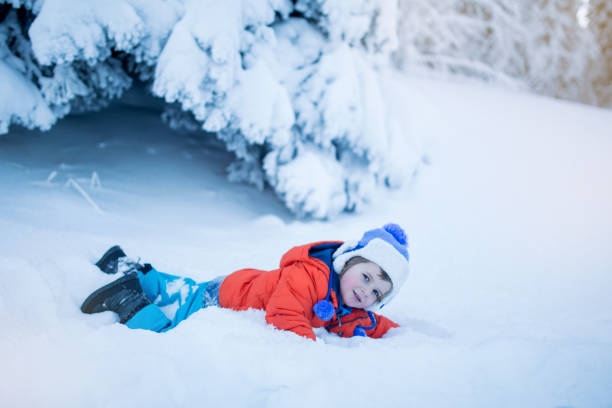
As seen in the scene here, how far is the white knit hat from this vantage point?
1.49 meters

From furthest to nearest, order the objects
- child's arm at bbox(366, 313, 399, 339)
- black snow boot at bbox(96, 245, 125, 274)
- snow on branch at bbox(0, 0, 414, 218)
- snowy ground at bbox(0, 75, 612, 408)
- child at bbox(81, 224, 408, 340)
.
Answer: snow on branch at bbox(0, 0, 414, 218) < black snow boot at bbox(96, 245, 125, 274) < child's arm at bbox(366, 313, 399, 339) < child at bbox(81, 224, 408, 340) < snowy ground at bbox(0, 75, 612, 408)

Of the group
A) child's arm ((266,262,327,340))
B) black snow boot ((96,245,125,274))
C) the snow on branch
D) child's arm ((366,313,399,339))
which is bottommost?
child's arm ((366,313,399,339))

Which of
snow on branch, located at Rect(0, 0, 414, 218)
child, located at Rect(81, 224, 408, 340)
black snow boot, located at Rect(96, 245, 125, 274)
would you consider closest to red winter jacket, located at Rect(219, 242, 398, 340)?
child, located at Rect(81, 224, 408, 340)

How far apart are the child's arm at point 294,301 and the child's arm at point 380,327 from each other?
363 millimetres

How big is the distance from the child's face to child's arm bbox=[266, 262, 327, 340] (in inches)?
5.0

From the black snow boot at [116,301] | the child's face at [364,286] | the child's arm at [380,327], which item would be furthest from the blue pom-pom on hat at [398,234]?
the black snow boot at [116,301]

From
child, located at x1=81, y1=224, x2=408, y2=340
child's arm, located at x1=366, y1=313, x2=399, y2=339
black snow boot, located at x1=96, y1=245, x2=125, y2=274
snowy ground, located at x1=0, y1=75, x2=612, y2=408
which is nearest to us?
snowy ground, located at x1=0, y1=75, x2=612, y2=408

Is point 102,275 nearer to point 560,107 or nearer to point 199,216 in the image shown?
point 199,216

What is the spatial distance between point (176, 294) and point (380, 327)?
112cm

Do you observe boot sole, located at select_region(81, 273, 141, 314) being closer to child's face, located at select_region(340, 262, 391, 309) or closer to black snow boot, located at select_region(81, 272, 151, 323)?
black snow boot, located at select_region(81, 272, 151, 323)

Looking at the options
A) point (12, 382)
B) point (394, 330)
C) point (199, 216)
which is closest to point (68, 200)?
point (199, 216)

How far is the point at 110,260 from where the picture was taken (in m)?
1.79

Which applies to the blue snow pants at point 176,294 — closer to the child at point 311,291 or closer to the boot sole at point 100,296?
the child at point 311,291

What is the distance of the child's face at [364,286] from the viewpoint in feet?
4.79
